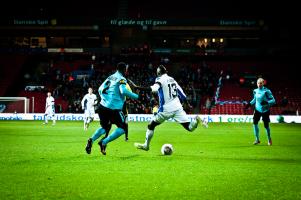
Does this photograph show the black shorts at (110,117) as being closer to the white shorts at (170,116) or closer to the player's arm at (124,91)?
the player's arm at (124,91)

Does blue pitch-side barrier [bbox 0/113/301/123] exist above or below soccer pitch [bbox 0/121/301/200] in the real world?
above

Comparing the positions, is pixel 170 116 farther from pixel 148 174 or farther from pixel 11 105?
pixel 11 105

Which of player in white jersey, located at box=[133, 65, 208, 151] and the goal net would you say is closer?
player in white jersey, located at box=[133, 65, 208, 151]

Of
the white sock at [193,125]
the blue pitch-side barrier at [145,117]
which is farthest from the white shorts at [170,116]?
the blue pitch-side barrier at [145,117]

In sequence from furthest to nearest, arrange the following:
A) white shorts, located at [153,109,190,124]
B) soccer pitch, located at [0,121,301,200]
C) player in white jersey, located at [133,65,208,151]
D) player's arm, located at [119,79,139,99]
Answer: white shorts, located at [153,109,190,124], player in white jersey, located at [133,65,208,151], player's arm, located at [119,79,139,99], soccer pitch, located at [0,121,301,200]

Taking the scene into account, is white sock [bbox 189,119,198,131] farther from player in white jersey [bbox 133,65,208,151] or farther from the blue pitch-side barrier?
the blue pitch-side barrier

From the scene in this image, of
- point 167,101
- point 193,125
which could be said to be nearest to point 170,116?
point 167,101

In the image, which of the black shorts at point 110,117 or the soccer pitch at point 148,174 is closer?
the soccer pitch at point 148,174

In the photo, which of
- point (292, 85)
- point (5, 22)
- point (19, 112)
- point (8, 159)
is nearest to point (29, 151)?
point (8, 159)

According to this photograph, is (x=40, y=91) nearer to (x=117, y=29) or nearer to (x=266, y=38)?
(x=117, y=29)

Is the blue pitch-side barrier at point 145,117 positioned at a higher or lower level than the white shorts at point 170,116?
lower

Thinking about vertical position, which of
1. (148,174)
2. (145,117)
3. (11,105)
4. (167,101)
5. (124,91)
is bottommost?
(148,174)

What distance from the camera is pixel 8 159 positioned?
41.0ft

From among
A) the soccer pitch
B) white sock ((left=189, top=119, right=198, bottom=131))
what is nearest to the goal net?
the soccer pitch
